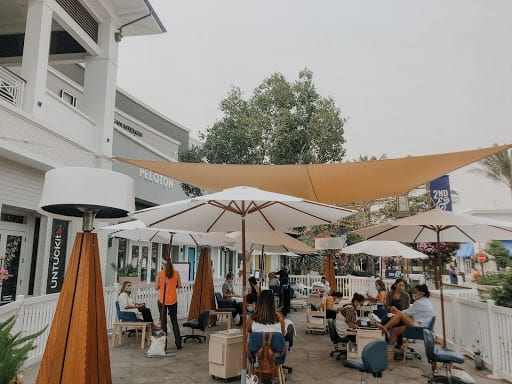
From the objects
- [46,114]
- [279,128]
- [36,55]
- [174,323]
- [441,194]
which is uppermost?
[279,128]

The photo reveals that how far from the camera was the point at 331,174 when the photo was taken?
614 cm

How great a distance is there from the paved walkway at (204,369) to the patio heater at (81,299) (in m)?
1.51

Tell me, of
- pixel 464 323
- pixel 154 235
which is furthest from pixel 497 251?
pixel 154 235

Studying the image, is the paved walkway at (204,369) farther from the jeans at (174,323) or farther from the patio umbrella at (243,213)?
A: the patio umbrella at (243,213)

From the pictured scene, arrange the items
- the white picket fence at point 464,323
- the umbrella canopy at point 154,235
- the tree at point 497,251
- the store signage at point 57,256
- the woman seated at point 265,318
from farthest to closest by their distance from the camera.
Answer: the store signage at point 57,256 < the tree at point 497,251 < the umbrella canopy at point 154,235 < the white picket fence at point 464,323 < the woman seated at point 265,318

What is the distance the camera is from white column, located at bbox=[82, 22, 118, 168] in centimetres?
1067

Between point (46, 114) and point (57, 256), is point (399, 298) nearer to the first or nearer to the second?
point (57, 256)

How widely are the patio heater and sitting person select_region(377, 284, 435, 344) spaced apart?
466cm

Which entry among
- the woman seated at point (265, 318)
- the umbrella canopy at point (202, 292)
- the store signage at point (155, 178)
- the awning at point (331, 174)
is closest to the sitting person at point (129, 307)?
the umbrella canopy at point (202, 292)

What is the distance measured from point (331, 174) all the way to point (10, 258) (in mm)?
7350

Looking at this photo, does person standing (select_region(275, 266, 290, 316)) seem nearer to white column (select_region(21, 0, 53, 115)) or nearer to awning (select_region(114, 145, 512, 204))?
awning (select_region(114, 145, 512, 204))

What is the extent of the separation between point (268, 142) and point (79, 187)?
13033mm

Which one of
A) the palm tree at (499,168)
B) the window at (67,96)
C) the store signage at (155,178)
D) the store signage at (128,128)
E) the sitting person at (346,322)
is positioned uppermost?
the palm tree at (499,168)

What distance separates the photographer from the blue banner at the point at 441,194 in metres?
11.3
